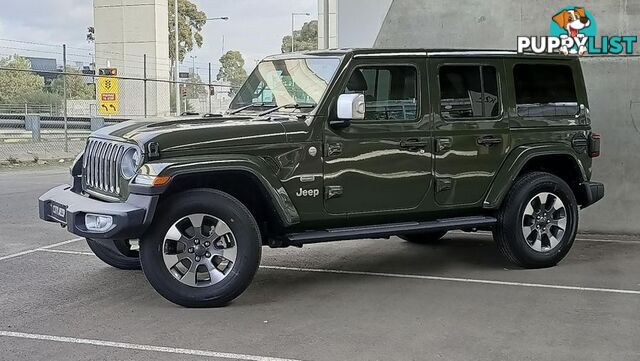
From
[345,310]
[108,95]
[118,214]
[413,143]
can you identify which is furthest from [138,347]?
[108,95]

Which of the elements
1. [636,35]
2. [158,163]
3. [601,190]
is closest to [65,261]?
[158,163]

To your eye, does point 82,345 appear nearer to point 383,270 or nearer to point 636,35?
point 383,270

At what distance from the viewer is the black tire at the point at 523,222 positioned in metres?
7.23

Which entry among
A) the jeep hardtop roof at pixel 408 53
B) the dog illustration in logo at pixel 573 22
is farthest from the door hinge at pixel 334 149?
the dog illustration in logo at pixel 573 22

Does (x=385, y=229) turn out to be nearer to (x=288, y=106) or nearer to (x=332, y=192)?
(x=332, y=192)

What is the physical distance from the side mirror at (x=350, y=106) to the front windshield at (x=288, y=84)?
265mm

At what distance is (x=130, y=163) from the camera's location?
5.92 m

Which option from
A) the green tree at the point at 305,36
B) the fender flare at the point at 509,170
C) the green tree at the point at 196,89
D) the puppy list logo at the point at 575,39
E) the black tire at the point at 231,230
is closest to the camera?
the black tire at the point at 231,230

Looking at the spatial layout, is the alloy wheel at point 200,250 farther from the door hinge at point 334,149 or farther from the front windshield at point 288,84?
the front windshield at point 288,84

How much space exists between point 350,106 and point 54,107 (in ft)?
75.8

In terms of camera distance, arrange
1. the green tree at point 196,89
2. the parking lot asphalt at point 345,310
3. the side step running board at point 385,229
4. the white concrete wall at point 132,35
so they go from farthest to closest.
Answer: the white concrete wall at point 132,35 → the green tree at point 196,89 → the side step running board at point 385,229 → the parking lot asphalt at point 345,310

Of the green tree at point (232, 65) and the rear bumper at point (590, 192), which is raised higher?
the green tree at point (232, 65)

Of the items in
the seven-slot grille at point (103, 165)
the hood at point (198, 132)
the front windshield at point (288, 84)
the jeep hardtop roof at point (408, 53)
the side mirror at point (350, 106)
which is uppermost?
the jeep hardtop roof at point (408, 53)

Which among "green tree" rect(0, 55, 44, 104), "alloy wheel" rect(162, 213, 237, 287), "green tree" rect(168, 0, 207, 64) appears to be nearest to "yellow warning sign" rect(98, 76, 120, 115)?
"green tree" rect(0, 55, 44, 104)
